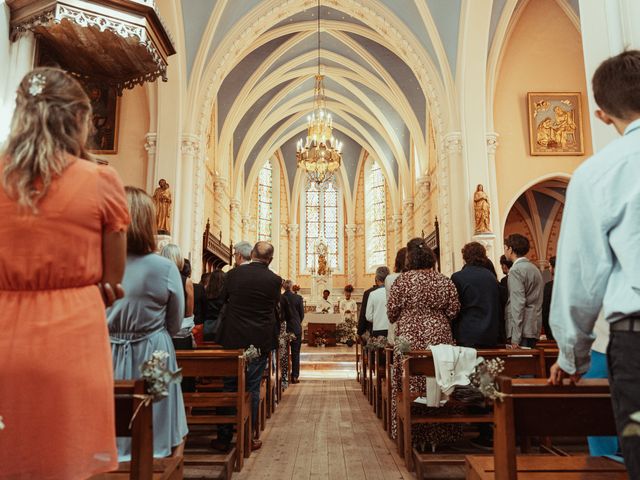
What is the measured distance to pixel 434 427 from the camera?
3.93 m

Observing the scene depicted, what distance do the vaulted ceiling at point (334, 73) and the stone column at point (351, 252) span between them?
9.50 ft

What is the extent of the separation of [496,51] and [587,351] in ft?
34.9

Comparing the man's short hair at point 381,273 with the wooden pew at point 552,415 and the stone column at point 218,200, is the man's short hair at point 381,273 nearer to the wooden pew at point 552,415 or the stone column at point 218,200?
the wooden pew at point 552,415

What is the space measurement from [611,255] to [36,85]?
166 cm

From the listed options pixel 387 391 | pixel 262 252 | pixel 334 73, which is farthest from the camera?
pixel 334 73

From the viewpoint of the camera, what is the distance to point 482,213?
10.0m

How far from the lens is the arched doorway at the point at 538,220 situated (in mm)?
14191

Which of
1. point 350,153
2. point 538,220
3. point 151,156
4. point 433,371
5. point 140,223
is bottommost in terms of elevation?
point 433,371

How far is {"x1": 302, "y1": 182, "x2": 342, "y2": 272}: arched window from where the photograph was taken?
81.4ft

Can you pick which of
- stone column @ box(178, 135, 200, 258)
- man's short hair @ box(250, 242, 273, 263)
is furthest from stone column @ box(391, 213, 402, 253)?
man's short hair @ box(250, 242, 273, 263)

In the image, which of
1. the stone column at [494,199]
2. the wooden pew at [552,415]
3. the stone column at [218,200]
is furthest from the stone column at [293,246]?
the wooden pew at [552,415]

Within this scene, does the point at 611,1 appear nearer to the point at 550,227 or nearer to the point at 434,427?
the point at 434,427

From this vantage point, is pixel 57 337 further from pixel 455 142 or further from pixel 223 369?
pixel 455 142

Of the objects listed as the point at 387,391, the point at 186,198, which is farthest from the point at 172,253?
the point at 186,198
